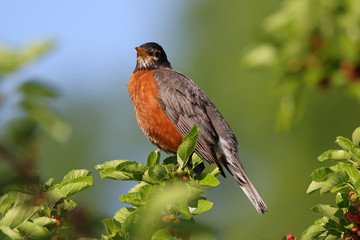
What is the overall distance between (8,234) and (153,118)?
12.5 feet

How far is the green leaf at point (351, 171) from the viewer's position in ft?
10.3

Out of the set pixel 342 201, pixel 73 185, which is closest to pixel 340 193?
pixel 342 201

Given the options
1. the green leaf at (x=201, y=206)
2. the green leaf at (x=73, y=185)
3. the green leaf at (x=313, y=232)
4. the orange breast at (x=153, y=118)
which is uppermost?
the orange breast at (x=153, y=118)

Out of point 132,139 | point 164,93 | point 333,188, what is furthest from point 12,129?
point 132,139

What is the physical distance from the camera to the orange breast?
6.08m

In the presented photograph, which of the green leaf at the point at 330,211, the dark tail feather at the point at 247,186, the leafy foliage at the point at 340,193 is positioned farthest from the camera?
the dark tail feather at the point at 247,186

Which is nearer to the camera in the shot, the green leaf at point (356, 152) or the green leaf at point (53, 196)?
the green leaf at point (53, 196)

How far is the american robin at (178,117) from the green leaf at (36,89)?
12.4 ft

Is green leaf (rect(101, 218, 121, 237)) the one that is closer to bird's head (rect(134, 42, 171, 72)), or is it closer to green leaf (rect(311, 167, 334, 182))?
green leaf (rect(311, 167, 334, 182))

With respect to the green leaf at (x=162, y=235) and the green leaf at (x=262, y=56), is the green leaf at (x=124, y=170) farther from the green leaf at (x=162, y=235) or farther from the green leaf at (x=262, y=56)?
the green leaf at (x=262, y=56)

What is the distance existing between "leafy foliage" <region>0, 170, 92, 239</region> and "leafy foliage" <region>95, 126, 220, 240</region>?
260 mm

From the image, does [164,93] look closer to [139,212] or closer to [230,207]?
[139,212]

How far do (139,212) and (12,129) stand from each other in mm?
1416

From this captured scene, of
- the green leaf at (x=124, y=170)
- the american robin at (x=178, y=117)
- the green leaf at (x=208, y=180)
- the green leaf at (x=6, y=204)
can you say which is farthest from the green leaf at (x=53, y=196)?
the american robin at (x=178, y=117)
